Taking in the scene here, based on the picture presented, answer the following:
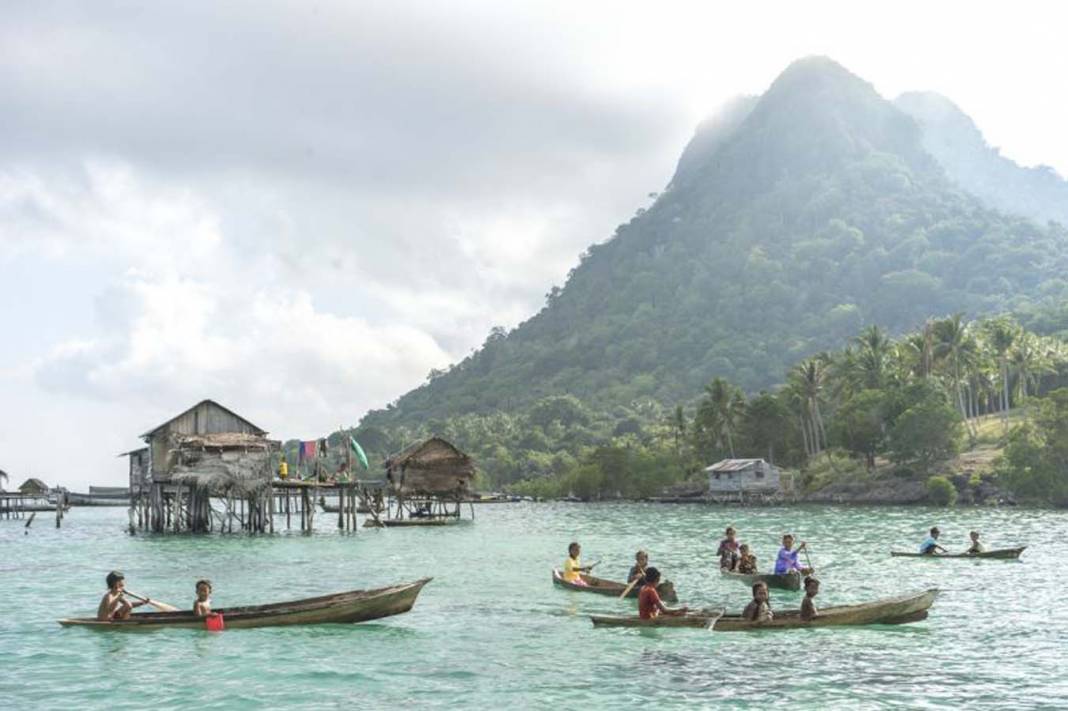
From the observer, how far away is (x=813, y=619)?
2386 cm

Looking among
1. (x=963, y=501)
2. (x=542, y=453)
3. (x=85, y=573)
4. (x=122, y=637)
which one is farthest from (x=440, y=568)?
(x=542, y=453)

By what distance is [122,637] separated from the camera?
81.5 feet

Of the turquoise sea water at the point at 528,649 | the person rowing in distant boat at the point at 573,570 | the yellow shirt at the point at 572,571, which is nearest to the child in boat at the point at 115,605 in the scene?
the turquoise sea water at the point at 528,649

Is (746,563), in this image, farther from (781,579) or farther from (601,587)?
(601,587)

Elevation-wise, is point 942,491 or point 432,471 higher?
point 432,471

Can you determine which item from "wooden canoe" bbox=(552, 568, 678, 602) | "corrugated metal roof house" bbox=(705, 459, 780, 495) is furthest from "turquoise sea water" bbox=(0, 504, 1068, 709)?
"corrugated metal roof house" bbox=(705, 459, 780, 495)

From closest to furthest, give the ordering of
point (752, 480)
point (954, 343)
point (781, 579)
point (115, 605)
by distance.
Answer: point (115, 605)
point (781, 579)
point (954, 343)
point (752, 480)

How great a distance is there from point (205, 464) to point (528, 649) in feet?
143

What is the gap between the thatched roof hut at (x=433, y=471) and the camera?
282ft

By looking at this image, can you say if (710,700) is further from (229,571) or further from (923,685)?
(229,571)

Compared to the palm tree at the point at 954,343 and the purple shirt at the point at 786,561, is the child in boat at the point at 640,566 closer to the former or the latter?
the purple shirt at the point at 786,561

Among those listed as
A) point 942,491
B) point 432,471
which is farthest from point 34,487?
point 942,491

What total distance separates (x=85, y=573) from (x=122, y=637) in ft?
70.1

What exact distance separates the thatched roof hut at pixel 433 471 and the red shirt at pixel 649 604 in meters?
62.3
